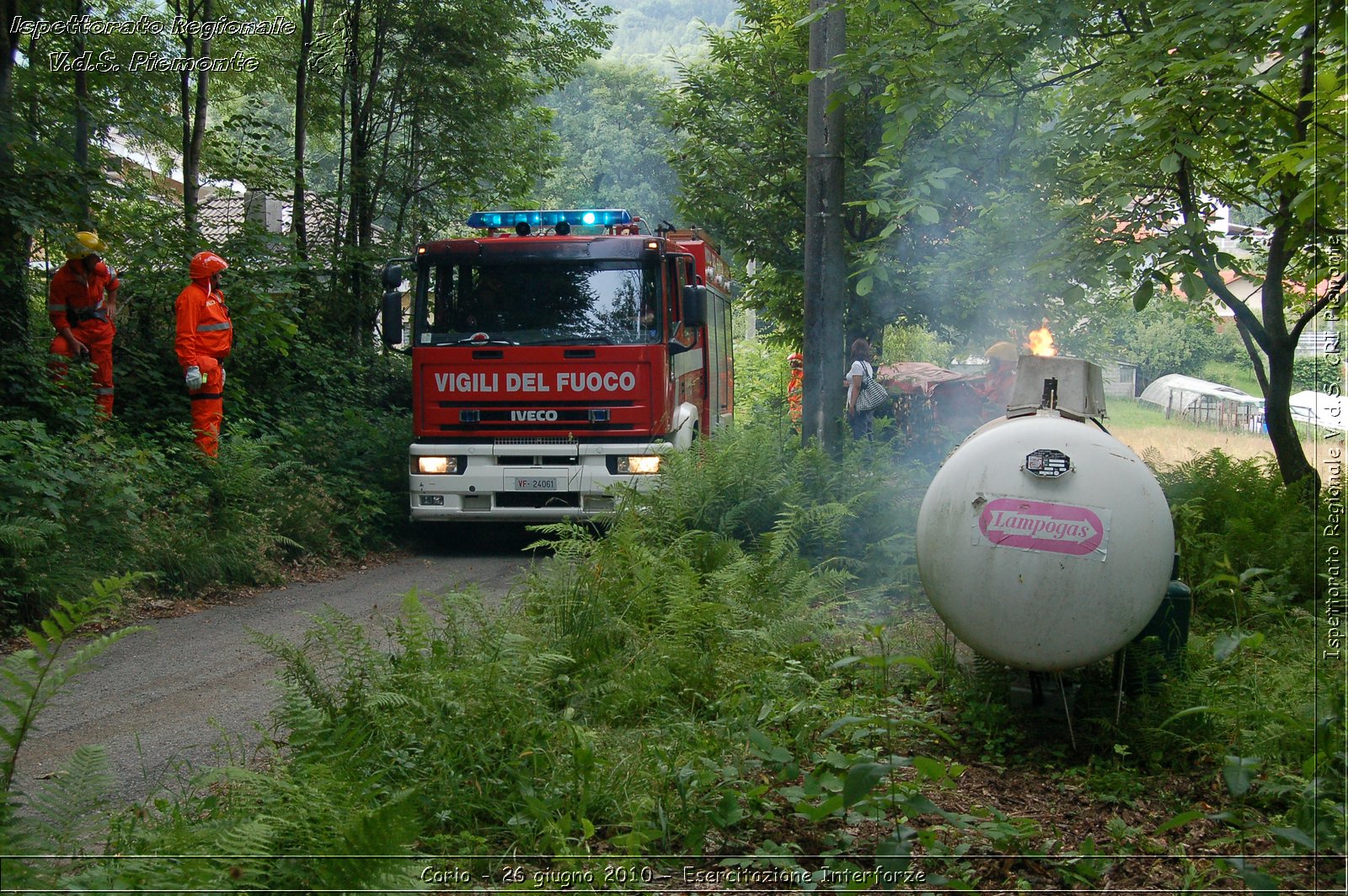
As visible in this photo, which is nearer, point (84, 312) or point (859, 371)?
point (84, 312)

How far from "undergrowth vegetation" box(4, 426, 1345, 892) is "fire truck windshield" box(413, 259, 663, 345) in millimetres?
3837

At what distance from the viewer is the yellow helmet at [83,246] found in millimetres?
10070

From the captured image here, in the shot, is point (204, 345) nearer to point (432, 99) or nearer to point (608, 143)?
point (432, 99)

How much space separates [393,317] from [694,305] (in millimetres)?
2907

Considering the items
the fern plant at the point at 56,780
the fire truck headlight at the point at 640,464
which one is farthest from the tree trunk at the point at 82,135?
the fern plant at the point at 56,780

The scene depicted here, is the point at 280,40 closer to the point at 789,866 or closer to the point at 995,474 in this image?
the point at 995,474

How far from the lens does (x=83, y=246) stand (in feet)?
33.3

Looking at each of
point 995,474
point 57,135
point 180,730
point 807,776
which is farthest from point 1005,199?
point 57,135

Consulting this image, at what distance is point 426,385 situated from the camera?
10.4 meters

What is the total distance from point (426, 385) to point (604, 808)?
706 centimetres

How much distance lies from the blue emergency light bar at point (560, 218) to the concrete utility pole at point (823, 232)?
195 centimetres

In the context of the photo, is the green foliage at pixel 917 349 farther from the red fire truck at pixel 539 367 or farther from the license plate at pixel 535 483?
the license plate at pixel 535 483

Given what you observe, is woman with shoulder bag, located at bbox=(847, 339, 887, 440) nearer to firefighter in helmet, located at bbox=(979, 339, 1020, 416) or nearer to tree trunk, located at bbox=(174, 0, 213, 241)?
firefighter in helmet, located at bbox=(979, 339, 1020, 416)

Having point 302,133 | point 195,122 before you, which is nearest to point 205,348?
point 195,122
